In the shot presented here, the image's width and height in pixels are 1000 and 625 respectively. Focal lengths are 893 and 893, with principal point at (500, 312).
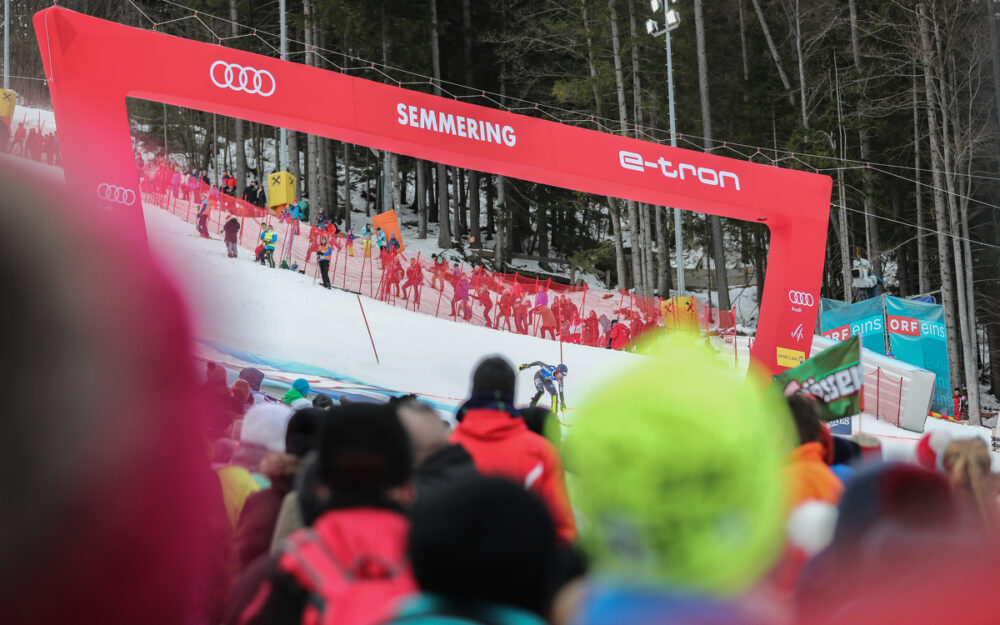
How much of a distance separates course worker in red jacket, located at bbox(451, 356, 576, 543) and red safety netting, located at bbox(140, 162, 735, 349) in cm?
1689

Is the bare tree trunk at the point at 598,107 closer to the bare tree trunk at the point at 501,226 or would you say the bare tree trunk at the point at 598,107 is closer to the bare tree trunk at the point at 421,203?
the bare tree trunk at the point at 501,226

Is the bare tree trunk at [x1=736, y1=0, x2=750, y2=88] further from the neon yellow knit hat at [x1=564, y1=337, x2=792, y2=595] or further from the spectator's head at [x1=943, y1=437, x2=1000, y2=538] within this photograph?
the neon yellow knit hat at [x1=564, y1=337, x2=792, y2=595]

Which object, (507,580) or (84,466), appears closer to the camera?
(84,466)

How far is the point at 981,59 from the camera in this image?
24625 mm

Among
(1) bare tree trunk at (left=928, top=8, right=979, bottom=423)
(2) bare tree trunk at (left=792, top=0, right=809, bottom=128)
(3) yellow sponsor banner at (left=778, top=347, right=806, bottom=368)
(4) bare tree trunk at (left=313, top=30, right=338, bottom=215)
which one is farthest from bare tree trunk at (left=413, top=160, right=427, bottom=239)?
(3) yellow sponsor banner at (left=778, top=347, right=806, bottom=368)

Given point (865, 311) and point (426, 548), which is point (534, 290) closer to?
point (865, 311)

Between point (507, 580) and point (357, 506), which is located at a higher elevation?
point (357, 506)

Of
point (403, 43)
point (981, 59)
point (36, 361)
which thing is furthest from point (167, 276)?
point (403, 43)

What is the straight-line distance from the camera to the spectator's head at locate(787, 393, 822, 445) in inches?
123

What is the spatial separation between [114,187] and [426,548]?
8281 millimetres

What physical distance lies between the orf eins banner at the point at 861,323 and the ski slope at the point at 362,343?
537 cm

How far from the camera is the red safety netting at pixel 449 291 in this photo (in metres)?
20.5

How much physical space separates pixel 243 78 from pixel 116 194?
1.97 meters

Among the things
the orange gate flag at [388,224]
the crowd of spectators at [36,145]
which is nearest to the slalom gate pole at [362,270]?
the orange gate flag at [388,224]
